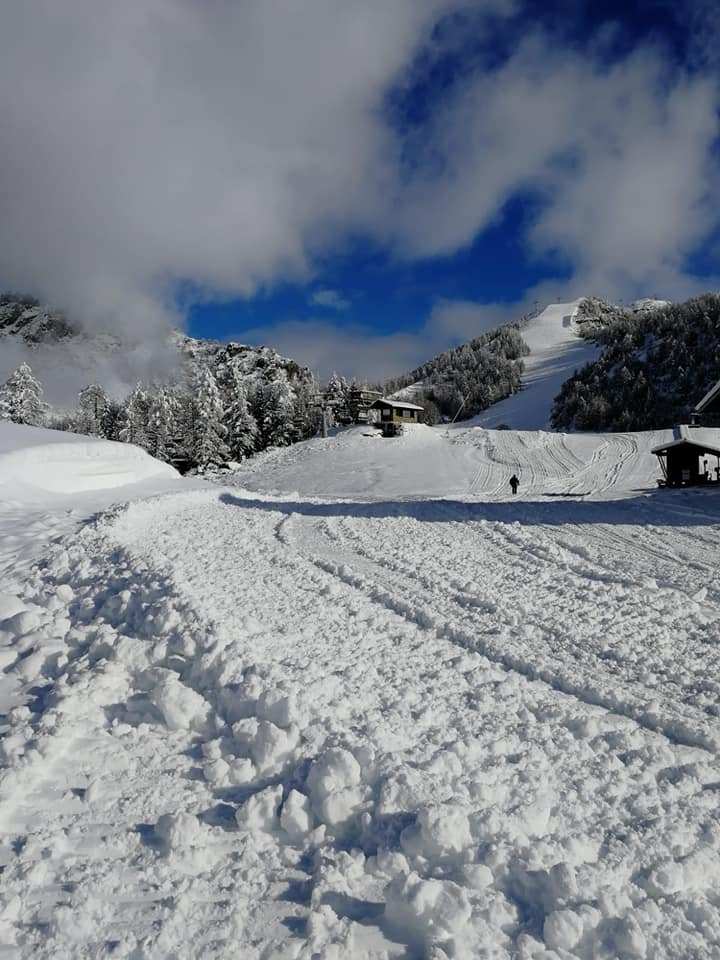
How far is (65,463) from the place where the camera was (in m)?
17.0

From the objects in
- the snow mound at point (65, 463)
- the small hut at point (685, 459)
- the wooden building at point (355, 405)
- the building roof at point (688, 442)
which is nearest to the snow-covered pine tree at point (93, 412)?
the wooden building at point (355, 405)

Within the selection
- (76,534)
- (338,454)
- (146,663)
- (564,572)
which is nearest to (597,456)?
(338,454)

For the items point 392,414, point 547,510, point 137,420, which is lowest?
point 547,510

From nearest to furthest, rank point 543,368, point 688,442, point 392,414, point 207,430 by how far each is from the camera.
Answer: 1. point 688,442
2. point 207,430
3. point 392,414
4. point 543,368

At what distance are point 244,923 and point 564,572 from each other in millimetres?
7109

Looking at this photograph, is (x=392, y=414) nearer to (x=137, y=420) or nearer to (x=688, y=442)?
(x=137, y=420)

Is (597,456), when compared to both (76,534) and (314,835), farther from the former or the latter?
(314,835)

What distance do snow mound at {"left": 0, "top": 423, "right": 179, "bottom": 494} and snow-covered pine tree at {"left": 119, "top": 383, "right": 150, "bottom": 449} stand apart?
123ft

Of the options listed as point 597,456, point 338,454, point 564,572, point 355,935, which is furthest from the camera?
point 338,454

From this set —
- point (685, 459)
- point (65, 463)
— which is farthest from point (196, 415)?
point (685, 459)

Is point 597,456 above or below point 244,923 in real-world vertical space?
above

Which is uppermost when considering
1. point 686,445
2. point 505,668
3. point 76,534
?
point 686,445

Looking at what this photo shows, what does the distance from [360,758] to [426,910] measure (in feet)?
3.78

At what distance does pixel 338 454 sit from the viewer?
4881cm
